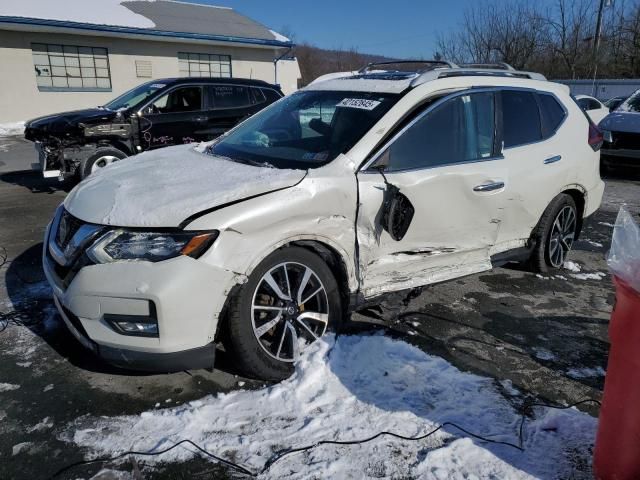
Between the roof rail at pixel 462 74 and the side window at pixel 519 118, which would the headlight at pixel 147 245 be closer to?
the roof rail at pixel 462 74

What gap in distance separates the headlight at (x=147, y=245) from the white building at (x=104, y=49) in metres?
17.5

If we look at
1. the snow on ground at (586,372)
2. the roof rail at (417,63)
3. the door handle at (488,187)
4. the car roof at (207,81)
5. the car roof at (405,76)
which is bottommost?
the snow on ground at (586,372)

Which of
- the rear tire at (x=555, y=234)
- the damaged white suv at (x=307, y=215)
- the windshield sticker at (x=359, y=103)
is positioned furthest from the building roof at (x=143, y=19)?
the rear tire at (x=555, y=234)

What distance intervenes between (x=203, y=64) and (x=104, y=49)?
403cm

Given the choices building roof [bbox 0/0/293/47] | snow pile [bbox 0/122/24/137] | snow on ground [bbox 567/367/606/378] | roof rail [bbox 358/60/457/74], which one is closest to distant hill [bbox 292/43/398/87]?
building roof [bbox 0/0/293/47]

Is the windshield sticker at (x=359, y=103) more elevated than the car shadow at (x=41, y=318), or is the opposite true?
the windshield sticker at (x=359, y=103)

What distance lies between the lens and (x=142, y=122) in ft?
27.6

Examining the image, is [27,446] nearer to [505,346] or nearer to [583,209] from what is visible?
[505,346]

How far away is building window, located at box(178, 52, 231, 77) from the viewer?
2114cm

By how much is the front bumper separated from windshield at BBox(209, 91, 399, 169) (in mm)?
1072

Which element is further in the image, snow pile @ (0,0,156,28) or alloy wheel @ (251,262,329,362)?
snow pile @ (0,0,156,28)

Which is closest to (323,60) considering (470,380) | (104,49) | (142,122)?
(104,49)

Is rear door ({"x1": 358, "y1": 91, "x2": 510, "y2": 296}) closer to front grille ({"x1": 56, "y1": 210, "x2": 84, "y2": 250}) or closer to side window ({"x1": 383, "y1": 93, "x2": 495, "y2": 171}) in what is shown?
side window ({"x1": 383, "y1": 93, "x2": 495, "y2": 171})

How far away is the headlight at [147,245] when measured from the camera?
8.70 feet
